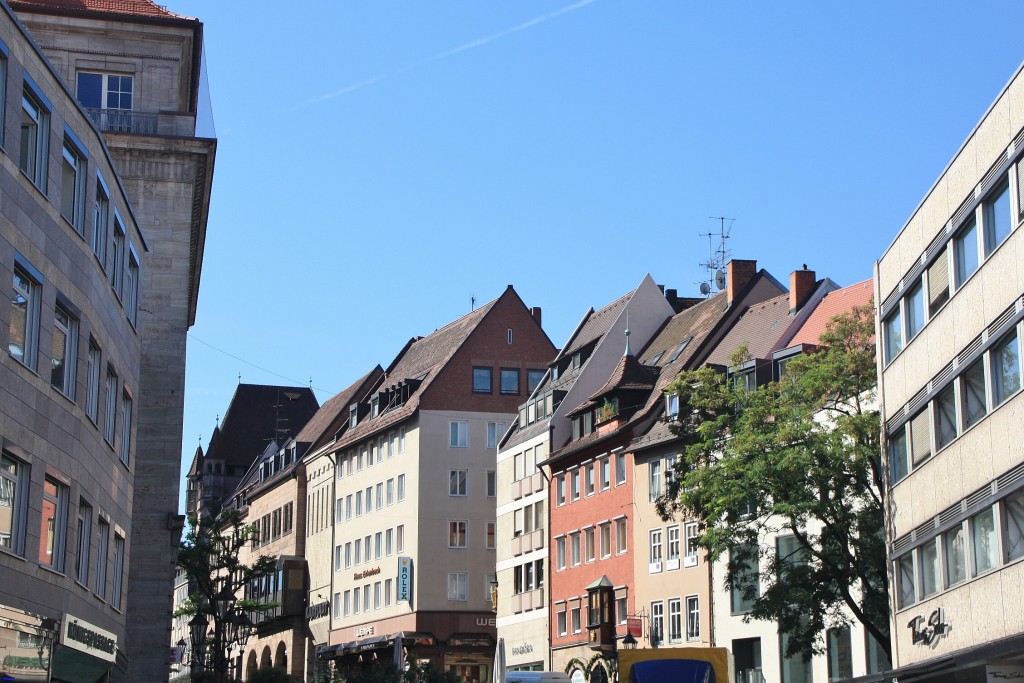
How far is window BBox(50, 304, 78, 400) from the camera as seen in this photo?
25.0 meters

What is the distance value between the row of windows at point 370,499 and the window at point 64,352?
2372 inches

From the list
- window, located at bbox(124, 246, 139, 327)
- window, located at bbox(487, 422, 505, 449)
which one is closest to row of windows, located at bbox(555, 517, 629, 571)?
window, located at bbox(487, 422, 505, 449)

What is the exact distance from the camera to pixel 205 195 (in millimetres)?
49469

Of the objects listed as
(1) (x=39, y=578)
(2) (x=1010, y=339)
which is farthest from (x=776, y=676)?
(1) (x=39, y=578)

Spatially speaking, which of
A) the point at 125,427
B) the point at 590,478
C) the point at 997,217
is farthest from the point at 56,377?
the point at 590,478

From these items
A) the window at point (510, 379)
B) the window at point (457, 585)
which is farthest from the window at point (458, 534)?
the window at point (510, 379)

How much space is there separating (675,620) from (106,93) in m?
27.5

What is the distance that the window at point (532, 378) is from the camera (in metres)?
87.8

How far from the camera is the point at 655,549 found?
6156 centimetres

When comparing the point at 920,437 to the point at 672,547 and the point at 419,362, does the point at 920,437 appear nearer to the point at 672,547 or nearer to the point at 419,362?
the point at 672,547

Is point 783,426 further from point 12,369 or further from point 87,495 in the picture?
point 12,369

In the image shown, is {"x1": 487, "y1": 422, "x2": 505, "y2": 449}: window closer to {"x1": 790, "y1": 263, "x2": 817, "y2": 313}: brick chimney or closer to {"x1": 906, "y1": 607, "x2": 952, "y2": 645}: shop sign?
{"x1": 790, "y1": 263, "x2": 817, "y2": 313}: brick chimney

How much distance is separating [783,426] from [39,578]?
63.6 feet

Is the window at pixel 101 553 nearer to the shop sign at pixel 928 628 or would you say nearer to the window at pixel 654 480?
the shop sign at pixel 928 628
